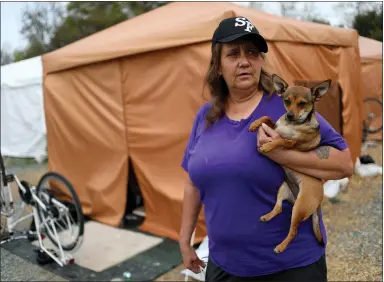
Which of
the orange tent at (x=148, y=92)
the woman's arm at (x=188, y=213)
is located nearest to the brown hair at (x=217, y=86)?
the woman's arm at (x=188, y=213)

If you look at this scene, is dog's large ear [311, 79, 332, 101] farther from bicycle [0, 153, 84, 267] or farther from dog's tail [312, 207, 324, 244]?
bicycle [0, 153, 84, 267]

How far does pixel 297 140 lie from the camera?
143 cm

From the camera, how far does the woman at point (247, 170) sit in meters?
1.48

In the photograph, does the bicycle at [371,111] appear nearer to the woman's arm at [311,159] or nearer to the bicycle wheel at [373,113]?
the bicycle wheel at [373,113]

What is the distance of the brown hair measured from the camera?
65.0 inches

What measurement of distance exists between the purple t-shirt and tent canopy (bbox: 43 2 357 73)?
8.90 feet

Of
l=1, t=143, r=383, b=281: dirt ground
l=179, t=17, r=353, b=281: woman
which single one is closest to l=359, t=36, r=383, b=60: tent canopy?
l=1, t=143, r=383, b=281: dirt ground

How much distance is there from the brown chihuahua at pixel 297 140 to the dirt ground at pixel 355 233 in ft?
8.01

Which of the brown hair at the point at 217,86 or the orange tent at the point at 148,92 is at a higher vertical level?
the brown hair at the point at 217,86

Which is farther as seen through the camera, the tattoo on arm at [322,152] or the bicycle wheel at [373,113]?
the bicycle wheel at [373,113]

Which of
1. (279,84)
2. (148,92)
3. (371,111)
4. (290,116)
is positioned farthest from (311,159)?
(371,111)

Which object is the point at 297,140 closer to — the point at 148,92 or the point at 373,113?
the point at 148,92

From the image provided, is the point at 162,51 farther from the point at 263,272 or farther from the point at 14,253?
the point at 263,272

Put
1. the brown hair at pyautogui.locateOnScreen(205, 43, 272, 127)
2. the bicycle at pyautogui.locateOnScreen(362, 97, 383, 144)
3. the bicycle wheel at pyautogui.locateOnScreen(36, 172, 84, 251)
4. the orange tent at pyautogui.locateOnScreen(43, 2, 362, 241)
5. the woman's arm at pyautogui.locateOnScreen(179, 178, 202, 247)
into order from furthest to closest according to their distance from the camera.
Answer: the bicycle at pyautogui.locateOnScreen(362, 97, 383, 144) → the orange tent at pyautogui.locateOnScreen(43, 2, 362, 241) → the bicycle wheel at pyautogui.locateOnScreen(36, 172, 84, 251) → the woman's arm at pyautogui.locateOnScreen(179, 178, 202, 247) → the brown hair at pyautogui.locateOnScreen(205, 43, 272, 127)
